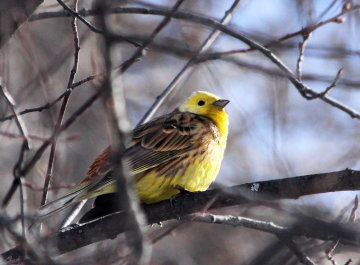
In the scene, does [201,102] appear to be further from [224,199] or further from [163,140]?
[224,199]

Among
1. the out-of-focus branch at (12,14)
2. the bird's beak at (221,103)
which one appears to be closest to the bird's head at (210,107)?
the bird's beak at (221,103)

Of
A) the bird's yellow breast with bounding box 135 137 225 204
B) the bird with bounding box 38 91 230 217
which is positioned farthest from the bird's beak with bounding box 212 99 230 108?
the bird's yellow breast with bounding box 135 137 225 204

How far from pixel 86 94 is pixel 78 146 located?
1.05m

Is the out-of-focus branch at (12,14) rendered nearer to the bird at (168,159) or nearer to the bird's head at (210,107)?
the bird at (168,159)

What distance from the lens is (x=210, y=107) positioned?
20.3 ft

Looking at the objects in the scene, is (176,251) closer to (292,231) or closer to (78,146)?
(78,146)

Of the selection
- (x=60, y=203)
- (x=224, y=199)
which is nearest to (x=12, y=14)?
(x=60, y=203)

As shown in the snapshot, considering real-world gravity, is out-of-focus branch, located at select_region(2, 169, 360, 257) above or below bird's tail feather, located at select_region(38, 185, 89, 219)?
below

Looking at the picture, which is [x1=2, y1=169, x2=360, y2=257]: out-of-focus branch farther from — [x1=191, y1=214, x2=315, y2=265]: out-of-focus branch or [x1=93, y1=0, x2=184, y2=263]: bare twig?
[x1=93, y1=0, x2=184, y2=263]: bare twig

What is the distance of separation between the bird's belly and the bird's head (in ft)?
2.27

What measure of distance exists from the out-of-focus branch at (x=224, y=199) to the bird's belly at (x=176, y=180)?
0.23m

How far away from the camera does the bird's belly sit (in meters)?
5.02

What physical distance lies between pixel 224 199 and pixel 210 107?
7.64 ft

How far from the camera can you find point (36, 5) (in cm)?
387
